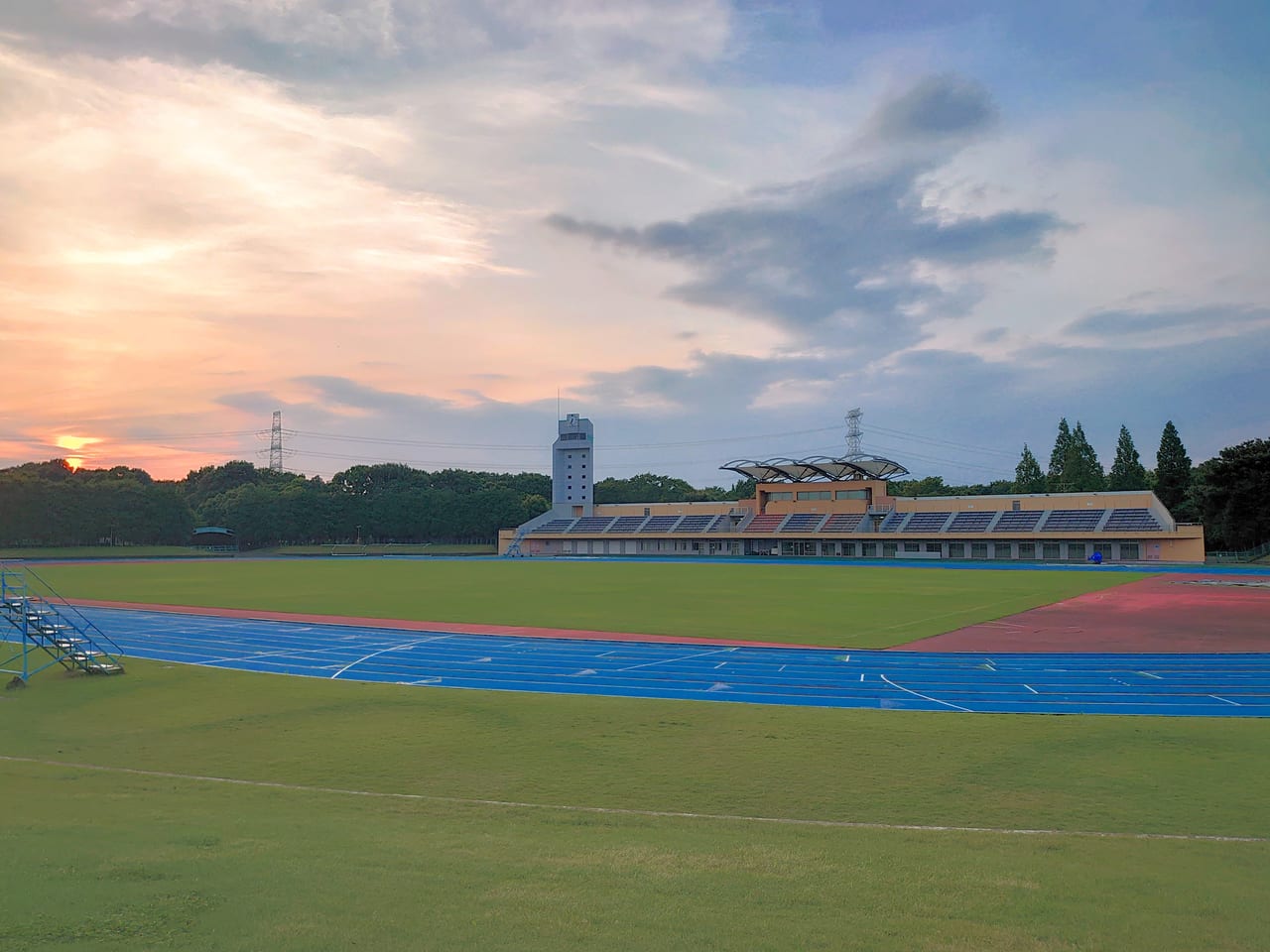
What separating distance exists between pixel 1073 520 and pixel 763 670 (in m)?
69.8

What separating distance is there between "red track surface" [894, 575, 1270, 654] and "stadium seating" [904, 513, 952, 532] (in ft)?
150

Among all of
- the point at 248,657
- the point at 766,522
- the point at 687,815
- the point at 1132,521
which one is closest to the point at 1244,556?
the point at 1132,521

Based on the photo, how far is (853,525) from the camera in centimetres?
9112

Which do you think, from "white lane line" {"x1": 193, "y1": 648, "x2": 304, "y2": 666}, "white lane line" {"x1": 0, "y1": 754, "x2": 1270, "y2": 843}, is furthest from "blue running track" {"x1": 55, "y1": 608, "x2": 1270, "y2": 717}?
"white lane line" {"x1": 0, "y1": 754, "x2": 1270, "y2": 843}

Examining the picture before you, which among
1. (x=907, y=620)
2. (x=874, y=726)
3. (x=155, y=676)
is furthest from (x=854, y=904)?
(x=907, y=620)

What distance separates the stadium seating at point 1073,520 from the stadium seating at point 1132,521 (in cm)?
110

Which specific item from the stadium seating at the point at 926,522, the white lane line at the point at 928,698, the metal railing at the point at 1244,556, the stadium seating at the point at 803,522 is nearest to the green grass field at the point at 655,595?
the white lane line at the point at 928,698

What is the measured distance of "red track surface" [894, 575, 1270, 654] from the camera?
78.6ft

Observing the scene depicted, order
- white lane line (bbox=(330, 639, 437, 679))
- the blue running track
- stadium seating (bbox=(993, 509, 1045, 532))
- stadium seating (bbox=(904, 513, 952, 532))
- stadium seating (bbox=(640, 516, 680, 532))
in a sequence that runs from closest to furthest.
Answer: the blue running track
white lane line (bbox=(330, 639, 437, 679))
stadium seating (bbox=(993, 509, 1045, 532))
stadium seating (bbox=(904, 513, 952, 532))
stadium seating (bbox=(640, 516, 680, 532))

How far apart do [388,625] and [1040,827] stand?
24.0 meters

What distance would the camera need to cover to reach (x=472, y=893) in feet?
21.7

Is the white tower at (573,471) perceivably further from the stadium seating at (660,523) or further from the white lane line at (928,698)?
the white lane line at (928,698)

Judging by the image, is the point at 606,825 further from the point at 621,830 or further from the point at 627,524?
the point at 627,524

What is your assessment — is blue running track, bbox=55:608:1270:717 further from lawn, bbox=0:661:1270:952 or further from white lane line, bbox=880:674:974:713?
lawn, bbox=0:661:1270:952
